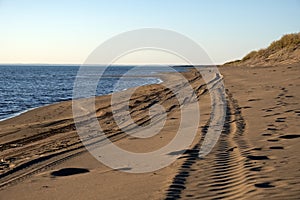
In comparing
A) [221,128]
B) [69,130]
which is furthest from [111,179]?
[69,130]

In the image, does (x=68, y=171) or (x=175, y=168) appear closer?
(x=175, y=168)

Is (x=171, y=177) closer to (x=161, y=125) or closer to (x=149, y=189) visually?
(x=149, y=189)

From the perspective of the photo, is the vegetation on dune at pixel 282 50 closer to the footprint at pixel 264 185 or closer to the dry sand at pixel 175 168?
the dry sand at pixel 175 168

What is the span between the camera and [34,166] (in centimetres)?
714

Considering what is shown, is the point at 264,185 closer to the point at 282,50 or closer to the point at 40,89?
the point at 40,89

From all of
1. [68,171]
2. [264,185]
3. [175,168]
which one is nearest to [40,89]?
[68,171]

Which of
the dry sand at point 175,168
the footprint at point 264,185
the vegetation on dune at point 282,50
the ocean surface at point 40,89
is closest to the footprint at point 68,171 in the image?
the dry sand at point 175,168

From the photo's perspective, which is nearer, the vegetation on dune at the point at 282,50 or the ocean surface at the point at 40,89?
the ocean surface at the point at 40,89

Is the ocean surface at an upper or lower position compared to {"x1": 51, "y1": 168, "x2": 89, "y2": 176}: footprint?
upper

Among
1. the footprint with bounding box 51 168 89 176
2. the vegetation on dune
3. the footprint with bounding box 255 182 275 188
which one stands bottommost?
the footprint with bounding box 51 168 89 176

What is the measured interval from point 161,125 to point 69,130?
3.15 m

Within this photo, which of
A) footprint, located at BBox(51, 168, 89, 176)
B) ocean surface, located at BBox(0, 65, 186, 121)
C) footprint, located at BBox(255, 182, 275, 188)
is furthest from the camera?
ocean surface, located at BBox(0, 65, 186, 121)

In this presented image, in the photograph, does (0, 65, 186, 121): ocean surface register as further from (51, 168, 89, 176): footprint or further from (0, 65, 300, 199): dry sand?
(51, 168, 89, 176): footprint

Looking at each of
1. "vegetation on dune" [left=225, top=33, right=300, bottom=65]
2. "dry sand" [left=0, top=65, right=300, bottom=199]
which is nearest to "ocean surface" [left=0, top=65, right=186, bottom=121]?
"dry sand" [left=0, top=65, right=300, bottom=199]
